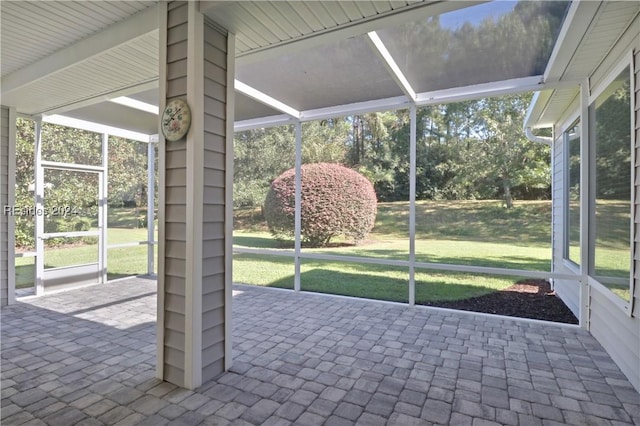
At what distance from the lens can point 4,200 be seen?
4.20 m

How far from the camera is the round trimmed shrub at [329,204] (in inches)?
301

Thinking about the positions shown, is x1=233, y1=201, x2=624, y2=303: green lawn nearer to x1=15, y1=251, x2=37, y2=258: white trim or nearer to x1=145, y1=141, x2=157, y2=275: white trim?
x1=145, y1=141, x2=157, y2=275: white trim

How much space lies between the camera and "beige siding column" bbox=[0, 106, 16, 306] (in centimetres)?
419

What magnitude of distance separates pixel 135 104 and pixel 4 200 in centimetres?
196

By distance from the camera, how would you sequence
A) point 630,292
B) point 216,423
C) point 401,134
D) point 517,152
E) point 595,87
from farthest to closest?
point 401,134
point 517,152
point 595,87
point 630,292
point 216,423

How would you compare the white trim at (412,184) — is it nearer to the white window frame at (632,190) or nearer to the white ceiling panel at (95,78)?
the white window frame at (632,190)

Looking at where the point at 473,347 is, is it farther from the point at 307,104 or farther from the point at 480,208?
the point at 480,208

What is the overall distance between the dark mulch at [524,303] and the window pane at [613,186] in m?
1.24

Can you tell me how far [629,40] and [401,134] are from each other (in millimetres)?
5281

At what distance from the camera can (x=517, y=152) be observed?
250 inches

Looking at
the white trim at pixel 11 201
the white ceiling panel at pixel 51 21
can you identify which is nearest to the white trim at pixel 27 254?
the white trim at pixel 11 201

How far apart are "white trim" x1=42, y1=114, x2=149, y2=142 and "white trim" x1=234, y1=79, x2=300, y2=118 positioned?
3.02 metres

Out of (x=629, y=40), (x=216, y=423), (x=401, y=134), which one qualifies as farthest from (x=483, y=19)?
(x=401, y=134)

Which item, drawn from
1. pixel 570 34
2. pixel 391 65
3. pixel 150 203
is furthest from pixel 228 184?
pixel 150 203
